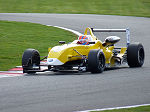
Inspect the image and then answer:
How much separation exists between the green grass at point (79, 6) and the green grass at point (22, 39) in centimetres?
1464

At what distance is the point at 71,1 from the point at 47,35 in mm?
26680

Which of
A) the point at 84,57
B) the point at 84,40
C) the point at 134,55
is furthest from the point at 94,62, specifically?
the point at 134,55

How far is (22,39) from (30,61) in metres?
9.36

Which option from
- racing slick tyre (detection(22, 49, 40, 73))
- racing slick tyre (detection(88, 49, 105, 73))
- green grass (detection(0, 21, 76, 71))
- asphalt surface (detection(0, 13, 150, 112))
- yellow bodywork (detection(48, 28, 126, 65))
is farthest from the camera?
green grass (detection(0, 21, 76, 71))

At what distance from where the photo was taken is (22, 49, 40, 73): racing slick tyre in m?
13.8

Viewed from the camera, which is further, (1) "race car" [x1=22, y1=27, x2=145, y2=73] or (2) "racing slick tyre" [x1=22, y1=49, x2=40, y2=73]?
(2) "racing slick tyre" [x1=22, y1=49, x2=40, y2=73]

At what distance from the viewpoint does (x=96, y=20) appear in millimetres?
34000

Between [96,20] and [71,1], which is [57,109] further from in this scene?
[71,1]

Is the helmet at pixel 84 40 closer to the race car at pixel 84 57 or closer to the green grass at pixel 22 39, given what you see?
the race car at pixel 84 57

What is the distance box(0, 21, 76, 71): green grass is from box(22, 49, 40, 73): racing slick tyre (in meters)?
1.34

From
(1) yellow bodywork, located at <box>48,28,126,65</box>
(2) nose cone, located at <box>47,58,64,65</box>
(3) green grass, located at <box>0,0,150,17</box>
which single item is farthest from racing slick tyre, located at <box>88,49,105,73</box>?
(3) green grass, located at <box>0,0,150,17</box>

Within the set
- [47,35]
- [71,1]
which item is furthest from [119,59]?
[71,1]

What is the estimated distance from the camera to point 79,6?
47688 mm

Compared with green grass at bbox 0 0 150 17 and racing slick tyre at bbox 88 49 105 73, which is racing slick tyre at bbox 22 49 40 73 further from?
green grass at bbox 0 0 150 17
